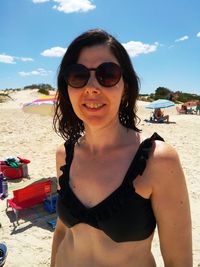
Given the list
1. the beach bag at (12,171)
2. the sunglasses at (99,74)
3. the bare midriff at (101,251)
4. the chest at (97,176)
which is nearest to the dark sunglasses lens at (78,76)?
the sunglasses at (99,74)

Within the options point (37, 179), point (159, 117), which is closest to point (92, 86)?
point (37, 179)

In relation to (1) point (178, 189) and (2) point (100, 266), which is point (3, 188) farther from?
(1) point (178, 189)

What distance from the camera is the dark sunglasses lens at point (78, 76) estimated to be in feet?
4.78

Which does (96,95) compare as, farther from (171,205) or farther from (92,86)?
(171,205)

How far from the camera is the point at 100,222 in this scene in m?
1.38

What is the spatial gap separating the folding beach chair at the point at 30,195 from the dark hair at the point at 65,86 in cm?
360

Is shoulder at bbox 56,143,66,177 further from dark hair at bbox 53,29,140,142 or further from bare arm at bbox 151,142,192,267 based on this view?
bare arm at bbox 151,142,192,267

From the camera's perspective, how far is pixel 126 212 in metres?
1.31

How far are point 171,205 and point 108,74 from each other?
64 cm

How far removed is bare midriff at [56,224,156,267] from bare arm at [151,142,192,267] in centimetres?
13

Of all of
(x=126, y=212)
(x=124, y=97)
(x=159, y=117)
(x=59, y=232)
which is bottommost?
(x=159, y=117)

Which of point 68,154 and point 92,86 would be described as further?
point 68,154

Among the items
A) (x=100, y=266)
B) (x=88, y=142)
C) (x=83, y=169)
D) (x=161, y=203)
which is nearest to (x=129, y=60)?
(x=88, y=142)

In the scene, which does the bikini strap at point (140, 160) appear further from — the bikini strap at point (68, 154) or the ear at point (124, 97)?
the bikini strap at point (68, 154)
